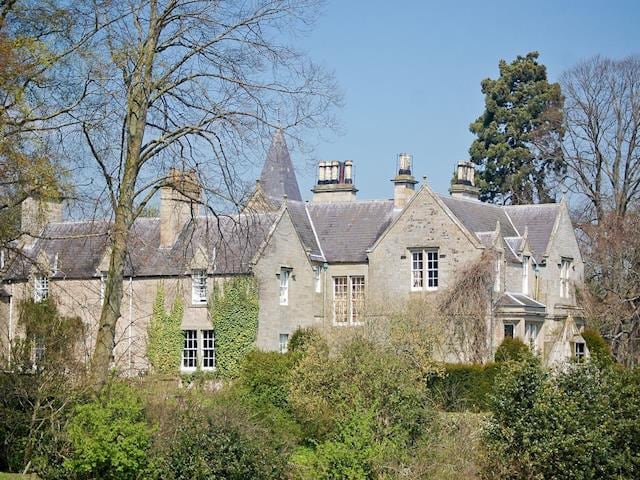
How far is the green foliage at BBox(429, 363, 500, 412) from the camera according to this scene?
32.4m

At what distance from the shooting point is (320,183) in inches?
1964

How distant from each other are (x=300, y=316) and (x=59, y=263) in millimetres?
9244

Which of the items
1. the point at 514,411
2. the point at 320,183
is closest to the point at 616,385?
the point at 514,411

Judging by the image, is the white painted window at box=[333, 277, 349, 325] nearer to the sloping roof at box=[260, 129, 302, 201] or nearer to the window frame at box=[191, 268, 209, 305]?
the window frame at box=[191, 268, 209, 305]

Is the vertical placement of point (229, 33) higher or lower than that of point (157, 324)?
higher

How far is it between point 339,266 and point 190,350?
23.3 feet

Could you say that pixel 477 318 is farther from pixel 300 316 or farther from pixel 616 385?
pixel 616 385

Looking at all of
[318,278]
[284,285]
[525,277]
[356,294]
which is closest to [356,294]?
[356,294]

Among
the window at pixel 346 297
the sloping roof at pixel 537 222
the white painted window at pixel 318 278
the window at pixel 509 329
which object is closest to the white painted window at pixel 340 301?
the window at pixel 346 297

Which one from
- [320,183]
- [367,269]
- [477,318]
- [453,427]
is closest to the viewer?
[453,427]

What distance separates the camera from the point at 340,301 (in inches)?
1726

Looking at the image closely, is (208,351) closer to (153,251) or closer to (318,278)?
(153,251)

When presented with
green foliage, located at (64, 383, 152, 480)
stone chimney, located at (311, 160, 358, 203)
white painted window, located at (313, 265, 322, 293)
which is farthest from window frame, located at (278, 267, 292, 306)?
green foliage, located at (64, 383, 152, 480)

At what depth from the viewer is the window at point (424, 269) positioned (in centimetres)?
4144
